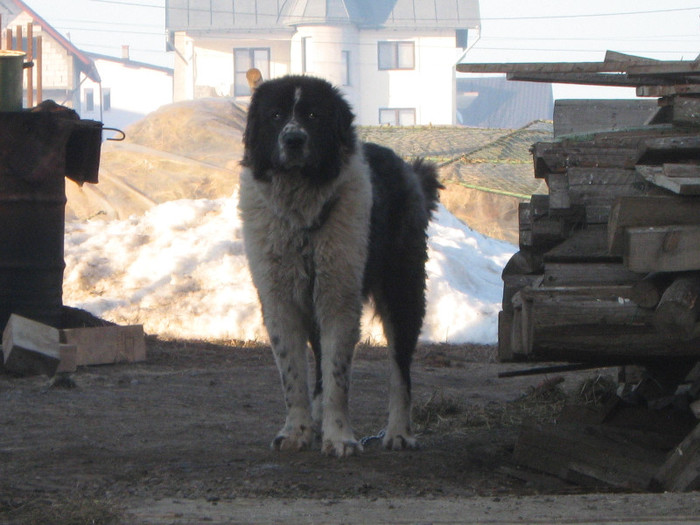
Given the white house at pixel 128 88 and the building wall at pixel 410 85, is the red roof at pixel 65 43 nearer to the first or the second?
the white house at pixel 128 88

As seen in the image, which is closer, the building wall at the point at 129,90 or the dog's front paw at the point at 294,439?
the dog's front paw at the point at 294,439

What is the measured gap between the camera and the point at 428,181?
6.74 metres

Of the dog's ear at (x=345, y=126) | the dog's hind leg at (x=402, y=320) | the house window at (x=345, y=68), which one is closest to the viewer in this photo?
the dog's ear at (x=345, y=126)

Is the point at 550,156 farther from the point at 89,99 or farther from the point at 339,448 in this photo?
the point at 89,99

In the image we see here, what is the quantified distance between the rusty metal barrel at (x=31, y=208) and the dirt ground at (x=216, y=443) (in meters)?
0.84

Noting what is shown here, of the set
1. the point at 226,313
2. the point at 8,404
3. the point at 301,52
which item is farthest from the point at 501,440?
the point at 301,52

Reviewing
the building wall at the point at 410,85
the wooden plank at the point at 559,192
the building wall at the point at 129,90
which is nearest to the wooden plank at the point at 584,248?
the wooden plank at the point at 559,192

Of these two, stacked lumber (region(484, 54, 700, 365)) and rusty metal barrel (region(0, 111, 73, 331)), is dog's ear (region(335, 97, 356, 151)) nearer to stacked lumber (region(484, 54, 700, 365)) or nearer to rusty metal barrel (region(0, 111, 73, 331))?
stacked lumber (region(484, 54, 700, 365))

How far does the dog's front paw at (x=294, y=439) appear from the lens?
538cm

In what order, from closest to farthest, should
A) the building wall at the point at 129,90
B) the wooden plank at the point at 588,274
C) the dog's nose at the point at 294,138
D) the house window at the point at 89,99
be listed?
the wooden plank at the point at 588,274
the dog's nose at the point at 294,138
the house window at the point at 89,99
the building wall at the point at 129,90

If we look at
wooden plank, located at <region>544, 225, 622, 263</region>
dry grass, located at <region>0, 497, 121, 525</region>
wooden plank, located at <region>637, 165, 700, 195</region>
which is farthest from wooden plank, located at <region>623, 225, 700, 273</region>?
dry grass, located at <region>0, 497, 121, 525</region>

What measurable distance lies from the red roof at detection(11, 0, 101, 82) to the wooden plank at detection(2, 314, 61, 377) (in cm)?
4914

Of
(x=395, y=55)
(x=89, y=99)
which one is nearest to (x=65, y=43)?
(x=89, y=99)

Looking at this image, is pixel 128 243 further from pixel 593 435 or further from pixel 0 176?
pixel 593 435
